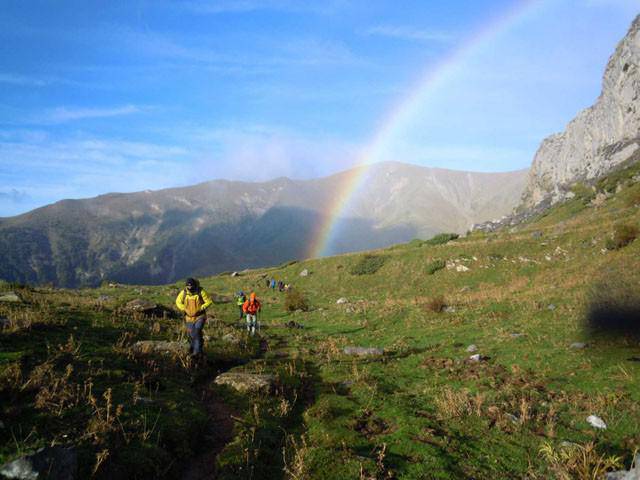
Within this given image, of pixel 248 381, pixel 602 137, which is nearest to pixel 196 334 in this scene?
pixel 248 381

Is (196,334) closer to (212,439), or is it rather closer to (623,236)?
(212,439)

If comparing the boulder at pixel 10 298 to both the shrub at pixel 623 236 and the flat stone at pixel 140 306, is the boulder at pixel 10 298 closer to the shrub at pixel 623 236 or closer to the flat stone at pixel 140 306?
the flat stone at pixel 140 306

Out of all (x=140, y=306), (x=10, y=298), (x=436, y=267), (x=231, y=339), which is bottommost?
(x=436, y=267)

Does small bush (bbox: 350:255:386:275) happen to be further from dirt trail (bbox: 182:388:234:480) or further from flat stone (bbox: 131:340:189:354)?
dirt trail (bbox: 182:388:234:480)

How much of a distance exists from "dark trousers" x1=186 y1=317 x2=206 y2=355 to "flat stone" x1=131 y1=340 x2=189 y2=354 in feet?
2.05

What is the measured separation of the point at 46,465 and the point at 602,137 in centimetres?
16209

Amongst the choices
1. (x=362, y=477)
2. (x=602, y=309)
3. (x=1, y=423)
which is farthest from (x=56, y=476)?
(x=602, y=309)

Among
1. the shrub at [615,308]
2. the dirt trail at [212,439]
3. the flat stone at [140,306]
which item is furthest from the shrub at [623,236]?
the flat stone at [140,306]

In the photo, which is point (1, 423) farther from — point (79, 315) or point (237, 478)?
point (79, 315)

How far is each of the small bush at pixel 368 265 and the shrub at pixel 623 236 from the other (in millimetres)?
25477

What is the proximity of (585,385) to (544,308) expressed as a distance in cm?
1163

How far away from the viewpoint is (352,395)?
1291 cm

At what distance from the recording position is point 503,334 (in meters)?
19.8

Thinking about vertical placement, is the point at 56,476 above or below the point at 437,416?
above
